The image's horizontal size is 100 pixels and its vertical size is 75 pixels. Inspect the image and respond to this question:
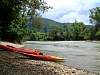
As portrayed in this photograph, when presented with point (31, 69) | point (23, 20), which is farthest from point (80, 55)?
point (31, 69)

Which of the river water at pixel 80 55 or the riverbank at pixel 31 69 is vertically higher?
the riverbank at pixel 31 69

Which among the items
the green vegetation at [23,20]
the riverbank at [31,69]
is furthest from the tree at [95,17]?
the riverbank at [31,69]

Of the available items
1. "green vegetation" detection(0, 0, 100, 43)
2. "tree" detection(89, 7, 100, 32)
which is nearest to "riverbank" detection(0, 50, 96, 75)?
"green vegetation" detection(0, 0, 100, 43)

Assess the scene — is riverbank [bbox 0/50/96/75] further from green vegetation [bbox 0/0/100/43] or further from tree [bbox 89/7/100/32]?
tree [bbox 89/7/100/32]

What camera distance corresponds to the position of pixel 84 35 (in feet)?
644

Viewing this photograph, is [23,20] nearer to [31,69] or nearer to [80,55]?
[80,55]

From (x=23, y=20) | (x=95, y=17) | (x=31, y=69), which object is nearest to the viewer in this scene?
(x=31, y=69)

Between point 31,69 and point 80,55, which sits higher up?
point 31,69

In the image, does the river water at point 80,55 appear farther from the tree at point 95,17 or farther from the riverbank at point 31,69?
the tree at point 95,17

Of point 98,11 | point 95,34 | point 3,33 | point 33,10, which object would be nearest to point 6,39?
point 3,33

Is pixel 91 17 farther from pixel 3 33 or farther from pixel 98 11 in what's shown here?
pixel 3 33

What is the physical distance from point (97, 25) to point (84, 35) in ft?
48.6

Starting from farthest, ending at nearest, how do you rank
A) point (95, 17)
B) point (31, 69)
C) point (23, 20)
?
point (95, 17), point (23, 20), point (31, 69)

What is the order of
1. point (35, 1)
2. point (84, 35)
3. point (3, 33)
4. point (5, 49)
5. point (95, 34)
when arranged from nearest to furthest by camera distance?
point (35, 1), point (5, 49), point (3, 33), point (95, 34), point (84, 35)
